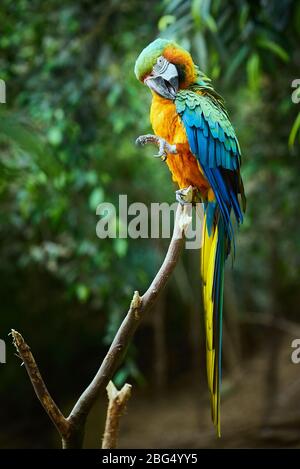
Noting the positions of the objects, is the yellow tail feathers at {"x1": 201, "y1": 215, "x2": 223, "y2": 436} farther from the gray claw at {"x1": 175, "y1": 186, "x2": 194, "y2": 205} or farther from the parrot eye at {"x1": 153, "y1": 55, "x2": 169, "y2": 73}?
the parrot eye at {"x1": 153, "y1": 55, "x2": 169, "y2": 73}

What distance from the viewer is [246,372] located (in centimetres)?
316

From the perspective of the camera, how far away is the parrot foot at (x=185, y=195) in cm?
80

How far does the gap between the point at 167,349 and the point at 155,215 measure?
2.27m

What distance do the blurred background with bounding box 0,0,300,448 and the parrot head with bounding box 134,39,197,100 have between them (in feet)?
0.59

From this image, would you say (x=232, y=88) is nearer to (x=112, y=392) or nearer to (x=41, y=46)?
(x=41, y=46)

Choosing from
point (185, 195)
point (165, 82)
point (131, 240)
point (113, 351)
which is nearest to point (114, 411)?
point (113, 351)

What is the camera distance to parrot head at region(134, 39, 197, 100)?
741 millimetres

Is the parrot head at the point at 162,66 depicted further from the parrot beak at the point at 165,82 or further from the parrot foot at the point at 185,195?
the parrot foot at the point at 185,195

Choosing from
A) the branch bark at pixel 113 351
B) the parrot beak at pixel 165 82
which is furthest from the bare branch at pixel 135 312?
the parrot beak at pixel 165 82

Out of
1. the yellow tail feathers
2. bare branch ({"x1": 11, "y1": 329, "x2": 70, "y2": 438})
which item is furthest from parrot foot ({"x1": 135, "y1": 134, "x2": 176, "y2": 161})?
bare branch ({"x1": 11, "y1": 329, "x2": 70, "y2": 438})

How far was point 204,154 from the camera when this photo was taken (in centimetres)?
79

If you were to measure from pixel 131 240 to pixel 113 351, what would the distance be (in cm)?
165

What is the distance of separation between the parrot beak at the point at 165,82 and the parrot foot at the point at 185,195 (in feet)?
0.42
